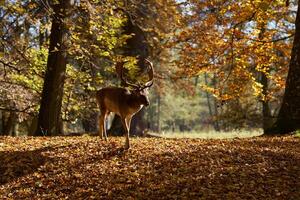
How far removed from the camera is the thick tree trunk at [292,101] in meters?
14.0

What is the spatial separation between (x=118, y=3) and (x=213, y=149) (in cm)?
716

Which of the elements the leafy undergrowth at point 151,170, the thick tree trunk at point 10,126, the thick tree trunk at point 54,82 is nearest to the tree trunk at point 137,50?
the thick tree trunk at point 54,82

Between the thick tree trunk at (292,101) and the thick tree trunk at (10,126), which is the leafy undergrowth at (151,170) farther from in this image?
the thick tree trunk at (10,126)

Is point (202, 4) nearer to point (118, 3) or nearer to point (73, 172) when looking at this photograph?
point (118, 3)

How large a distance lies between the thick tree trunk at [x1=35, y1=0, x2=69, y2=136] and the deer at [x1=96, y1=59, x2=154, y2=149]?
10.6 ft

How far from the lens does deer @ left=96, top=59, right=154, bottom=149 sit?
10922mm

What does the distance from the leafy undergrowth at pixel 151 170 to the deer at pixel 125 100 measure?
703 mm

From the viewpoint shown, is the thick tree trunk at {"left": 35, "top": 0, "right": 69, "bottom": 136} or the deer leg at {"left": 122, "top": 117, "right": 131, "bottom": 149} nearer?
the deer leg at {"left": 122, "top": 117, "right": 131, "bottom": 149}

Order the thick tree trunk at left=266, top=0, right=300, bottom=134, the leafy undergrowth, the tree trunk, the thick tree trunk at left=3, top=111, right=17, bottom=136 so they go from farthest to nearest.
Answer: the thick tree trunk at left=3, top=111, right=17, bottom=136 < the tree trunk < the thick tree trunk at left=266, top=0, right=300, bottom=134 < the leafy undergrowth

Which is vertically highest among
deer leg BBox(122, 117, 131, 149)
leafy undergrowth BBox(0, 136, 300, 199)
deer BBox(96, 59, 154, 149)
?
deer BBox(96, 59, 154, 149)

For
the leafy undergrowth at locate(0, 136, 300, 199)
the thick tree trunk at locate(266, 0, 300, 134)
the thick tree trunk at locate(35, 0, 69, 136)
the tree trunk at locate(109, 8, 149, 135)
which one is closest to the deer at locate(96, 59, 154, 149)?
the leafy undergrowth at locate(0, 136, 300, 199)

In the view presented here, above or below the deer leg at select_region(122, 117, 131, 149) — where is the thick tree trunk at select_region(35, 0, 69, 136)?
above

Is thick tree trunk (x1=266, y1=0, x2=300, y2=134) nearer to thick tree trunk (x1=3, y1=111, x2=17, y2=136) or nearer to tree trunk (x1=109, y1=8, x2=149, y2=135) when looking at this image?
tree trunk (x1=109, y1=8, x2=149, y2=135)

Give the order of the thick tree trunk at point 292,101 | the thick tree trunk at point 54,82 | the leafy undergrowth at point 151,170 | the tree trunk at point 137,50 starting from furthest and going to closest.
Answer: the tree trunk at point 137,50
the thick tree trunk at point 54,82
the thick tree trunk at point 292,101
the leafy undergrowth at point 151,170
